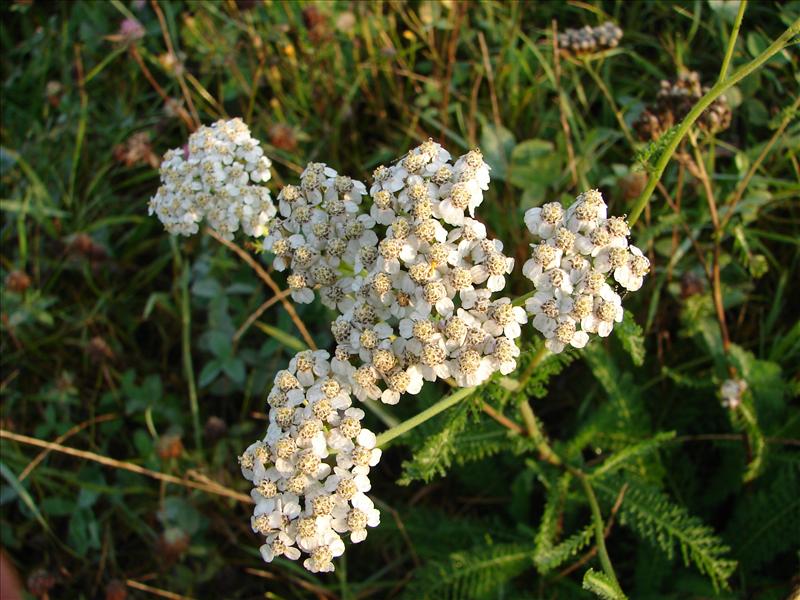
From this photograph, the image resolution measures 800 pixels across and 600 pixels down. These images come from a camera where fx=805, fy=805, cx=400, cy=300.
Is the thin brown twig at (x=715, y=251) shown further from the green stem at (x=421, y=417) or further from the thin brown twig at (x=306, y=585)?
the thin brown twig at (x=306, y=585)

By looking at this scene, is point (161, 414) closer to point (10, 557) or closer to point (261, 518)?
point (10, 557)

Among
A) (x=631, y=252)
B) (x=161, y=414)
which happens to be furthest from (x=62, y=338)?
(x=631, y=252)

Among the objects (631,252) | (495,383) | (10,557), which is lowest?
(10,557)

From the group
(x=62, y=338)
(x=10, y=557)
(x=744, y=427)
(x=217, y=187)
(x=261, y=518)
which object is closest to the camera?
(x=261, y=518)

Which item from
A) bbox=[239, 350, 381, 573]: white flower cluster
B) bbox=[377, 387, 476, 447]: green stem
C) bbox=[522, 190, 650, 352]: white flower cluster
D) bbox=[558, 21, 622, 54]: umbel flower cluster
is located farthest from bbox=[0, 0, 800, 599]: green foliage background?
bbox=[239, 350, 381, 573]: white flower cluster

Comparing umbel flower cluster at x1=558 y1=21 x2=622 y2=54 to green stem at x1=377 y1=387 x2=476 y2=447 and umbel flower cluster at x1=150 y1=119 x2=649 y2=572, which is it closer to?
umbel flower cluster at x1=150 y1=119 x2=649 y2=572

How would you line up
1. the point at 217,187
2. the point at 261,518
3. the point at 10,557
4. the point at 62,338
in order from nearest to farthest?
the point at 261,518, the point at 217,187, the point at 10,557, the point at 62,338

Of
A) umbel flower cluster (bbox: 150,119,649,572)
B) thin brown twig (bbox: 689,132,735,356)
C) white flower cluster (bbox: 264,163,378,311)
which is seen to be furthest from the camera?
thin brown twig (bbox: 689,132,735,356)

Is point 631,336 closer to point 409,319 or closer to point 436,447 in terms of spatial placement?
point 436,447
